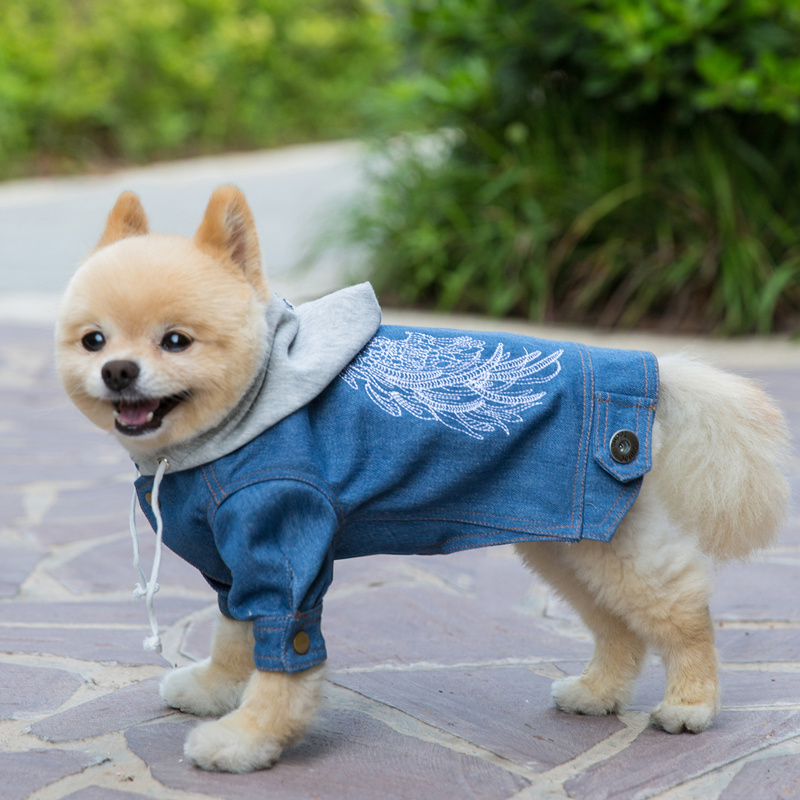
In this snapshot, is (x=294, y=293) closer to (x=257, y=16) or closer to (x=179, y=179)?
(x=179, y=179)

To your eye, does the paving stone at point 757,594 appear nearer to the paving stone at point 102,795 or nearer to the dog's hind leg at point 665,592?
the dog's hind leg at point 665,592

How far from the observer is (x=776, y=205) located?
19.1 feet

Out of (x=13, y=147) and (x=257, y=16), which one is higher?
(x=257, y=16)

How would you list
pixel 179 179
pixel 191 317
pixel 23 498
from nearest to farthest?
1. pixel 191 317
2. pixel 23 498
3. pixel 179 179

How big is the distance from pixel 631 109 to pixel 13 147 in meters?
8.88

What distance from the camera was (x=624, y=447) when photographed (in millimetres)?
1782

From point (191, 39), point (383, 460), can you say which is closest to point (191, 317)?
point (383, 460)

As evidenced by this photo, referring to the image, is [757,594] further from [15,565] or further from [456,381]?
[15,565]

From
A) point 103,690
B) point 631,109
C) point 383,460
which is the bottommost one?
point 103,690

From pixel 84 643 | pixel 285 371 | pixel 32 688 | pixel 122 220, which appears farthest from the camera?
pixel 84 643

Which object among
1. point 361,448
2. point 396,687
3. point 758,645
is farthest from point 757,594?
point 361,448

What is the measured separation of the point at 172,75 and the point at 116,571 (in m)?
11.9

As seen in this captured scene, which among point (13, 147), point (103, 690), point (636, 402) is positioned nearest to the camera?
point (636, 402)

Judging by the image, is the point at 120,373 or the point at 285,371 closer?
the point at 120,373
